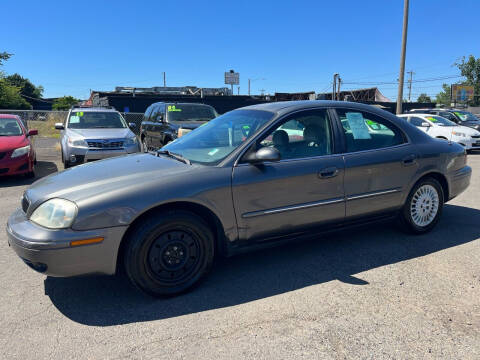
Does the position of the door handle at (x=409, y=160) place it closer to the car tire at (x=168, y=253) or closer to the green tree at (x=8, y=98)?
the car tire at (x=168, y=253)

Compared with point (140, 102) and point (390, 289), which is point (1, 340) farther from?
point (140, 102)

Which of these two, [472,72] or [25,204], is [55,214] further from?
[472,72]

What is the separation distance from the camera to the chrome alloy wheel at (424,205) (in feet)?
13.8

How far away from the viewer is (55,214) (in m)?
2.70

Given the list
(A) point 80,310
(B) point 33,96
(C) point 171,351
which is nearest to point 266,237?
(C) point 171,351

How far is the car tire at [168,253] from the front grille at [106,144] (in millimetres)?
6368

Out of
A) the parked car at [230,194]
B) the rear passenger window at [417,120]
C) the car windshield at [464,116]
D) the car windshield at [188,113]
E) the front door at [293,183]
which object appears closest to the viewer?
the parked car at [230,194]

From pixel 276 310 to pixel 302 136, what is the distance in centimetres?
171

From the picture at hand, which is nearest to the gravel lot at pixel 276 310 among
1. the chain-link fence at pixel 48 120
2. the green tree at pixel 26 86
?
the chain-link fence at pixel 48 120

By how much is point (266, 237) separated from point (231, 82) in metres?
46.0

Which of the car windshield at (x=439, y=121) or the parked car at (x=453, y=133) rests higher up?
the car windshield at (x=439, y=121)

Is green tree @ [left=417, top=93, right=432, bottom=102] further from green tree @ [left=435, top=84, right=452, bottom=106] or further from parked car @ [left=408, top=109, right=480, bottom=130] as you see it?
parked car @ [left=408, top=109, right=480, bottom=130]

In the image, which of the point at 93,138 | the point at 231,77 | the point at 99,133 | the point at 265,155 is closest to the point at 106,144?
the point at 93,138

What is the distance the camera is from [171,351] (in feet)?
7.74
